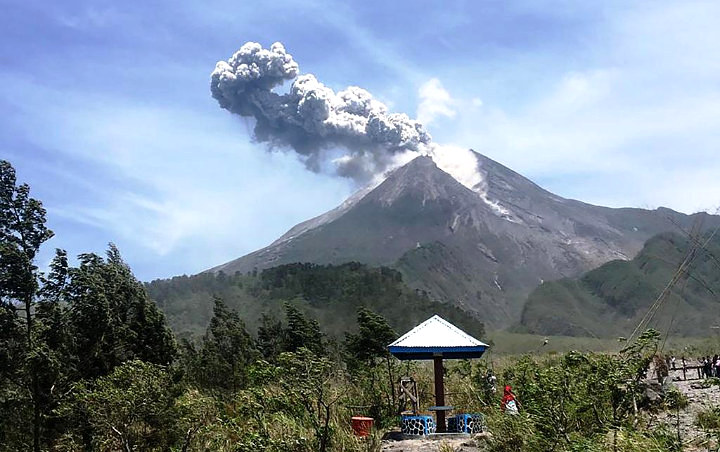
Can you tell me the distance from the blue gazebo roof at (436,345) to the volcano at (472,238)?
9159 cm

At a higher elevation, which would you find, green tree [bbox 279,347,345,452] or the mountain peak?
the mountain peak

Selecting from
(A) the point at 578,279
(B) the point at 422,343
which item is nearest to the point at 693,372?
(B) the point at 422,343

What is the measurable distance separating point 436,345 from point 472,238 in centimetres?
12459

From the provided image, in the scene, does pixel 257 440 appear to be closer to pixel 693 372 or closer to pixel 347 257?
pixel 693 372

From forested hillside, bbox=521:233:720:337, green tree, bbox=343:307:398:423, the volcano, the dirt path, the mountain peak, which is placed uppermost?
the mountain peak

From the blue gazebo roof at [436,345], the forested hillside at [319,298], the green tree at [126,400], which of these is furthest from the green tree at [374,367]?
the forested hillside at [319,298]

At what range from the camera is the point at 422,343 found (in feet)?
51.4

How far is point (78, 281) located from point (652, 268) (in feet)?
320

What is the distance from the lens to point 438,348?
51.0 feet

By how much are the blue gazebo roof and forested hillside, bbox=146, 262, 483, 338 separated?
46523 millimetres

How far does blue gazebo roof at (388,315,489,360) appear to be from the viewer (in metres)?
15.6

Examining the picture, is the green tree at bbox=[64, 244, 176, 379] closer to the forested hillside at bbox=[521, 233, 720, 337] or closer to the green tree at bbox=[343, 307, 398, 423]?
the green tree at bbox=[343, 307, 398, 423]

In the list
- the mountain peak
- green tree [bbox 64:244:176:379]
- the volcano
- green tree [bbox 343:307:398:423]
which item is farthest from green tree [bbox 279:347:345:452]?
the mountain peak

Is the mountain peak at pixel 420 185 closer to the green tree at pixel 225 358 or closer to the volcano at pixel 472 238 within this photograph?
the volcano at pixel 472 238
